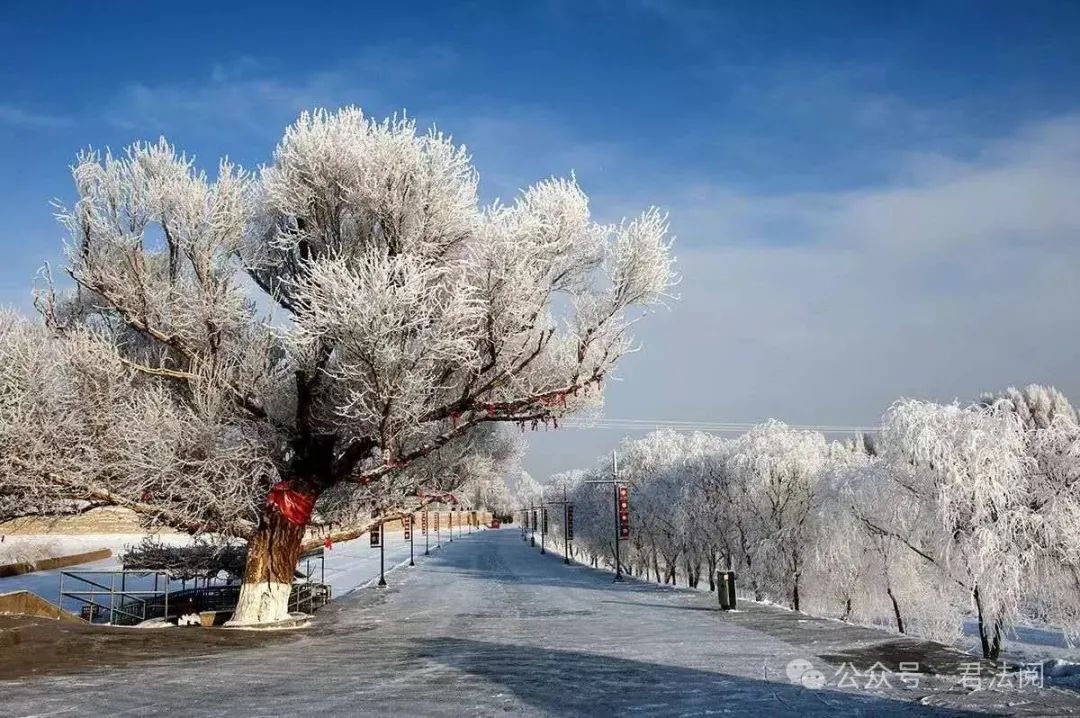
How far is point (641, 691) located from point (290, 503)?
33.6 feet

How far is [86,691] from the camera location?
1033cm

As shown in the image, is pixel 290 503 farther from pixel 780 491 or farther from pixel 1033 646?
pixel 1033 646

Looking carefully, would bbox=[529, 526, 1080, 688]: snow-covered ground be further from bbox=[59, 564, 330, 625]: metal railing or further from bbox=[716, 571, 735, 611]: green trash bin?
bbox=[59, 564, 330, 625]: metal railing

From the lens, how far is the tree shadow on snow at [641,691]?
8773 millimetres

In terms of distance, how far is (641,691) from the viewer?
9898 millimetres

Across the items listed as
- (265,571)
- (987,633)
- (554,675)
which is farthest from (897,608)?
(554,675)

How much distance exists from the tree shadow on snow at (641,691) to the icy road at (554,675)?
1.1 inches

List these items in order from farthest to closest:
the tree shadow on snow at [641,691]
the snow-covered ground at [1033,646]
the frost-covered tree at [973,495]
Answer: the snow-covered ground at [1033,646], the frost-covered tree at [973,495], the tree shadow on snow at [641,691]

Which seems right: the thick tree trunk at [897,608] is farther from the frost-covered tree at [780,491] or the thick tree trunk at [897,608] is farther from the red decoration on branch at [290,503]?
the red decoration on branch at [290,503]

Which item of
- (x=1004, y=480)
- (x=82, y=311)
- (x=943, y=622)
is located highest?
(x=82, y=311)

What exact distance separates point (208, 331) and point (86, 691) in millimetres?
8646

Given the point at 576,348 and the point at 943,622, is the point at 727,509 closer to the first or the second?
the point at 943,622

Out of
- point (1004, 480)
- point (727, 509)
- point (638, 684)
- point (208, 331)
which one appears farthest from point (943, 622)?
point (208, 331)

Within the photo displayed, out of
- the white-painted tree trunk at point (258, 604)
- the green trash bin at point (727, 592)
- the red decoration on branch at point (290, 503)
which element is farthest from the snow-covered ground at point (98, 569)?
the green trash bin at point (727, 592)
